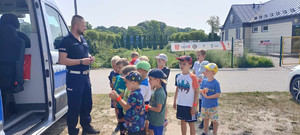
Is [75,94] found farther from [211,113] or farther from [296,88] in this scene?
[296,88]

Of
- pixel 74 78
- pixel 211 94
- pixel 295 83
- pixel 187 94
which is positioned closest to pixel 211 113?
pixel 211 94

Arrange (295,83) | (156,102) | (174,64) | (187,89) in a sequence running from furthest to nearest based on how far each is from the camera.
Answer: (174,64), (295,83), (187,89), (156,102)

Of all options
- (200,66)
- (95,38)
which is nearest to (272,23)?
(95,38)

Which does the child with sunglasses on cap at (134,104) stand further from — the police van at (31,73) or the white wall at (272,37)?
the white wall at (272,37)

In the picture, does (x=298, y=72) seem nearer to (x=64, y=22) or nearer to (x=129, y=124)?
(x=129, y=124)

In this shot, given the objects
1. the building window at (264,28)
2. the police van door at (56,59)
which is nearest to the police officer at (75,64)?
the police van door at (56,59)

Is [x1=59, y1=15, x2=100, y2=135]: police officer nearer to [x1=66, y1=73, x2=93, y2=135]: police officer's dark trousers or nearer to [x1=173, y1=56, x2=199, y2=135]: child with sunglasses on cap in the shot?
[x1=66, y1=73, x2=93, y2=135]: police officer's dark trousers

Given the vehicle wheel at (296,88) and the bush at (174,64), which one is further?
the bush at (174,64)

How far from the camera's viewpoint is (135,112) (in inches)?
110

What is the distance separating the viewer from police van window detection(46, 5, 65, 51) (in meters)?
3.92

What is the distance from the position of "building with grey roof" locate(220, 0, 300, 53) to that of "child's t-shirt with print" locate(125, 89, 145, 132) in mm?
14538

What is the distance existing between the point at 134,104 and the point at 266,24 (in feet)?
83.8

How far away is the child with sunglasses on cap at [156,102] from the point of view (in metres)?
2.96

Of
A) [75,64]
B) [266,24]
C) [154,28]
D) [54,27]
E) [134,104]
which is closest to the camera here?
[134,104]
